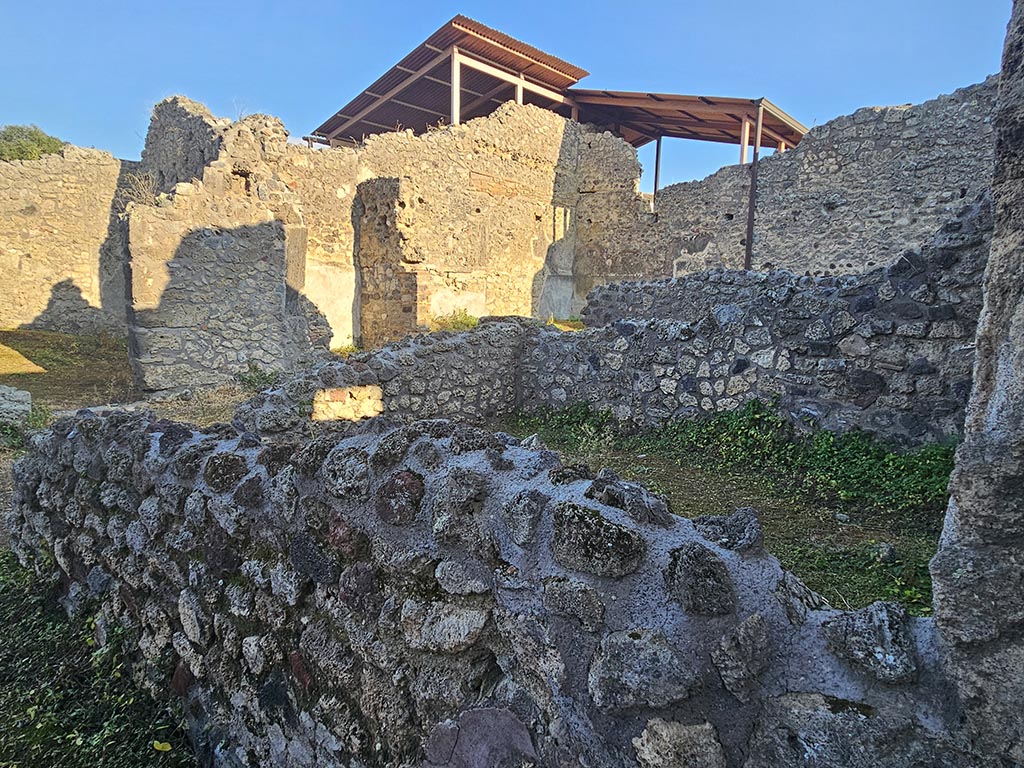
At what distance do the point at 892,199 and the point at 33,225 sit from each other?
17232mm

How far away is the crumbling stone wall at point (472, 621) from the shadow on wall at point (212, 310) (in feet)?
17.7

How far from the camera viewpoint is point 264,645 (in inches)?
79.0

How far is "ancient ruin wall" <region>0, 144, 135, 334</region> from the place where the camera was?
11008mm

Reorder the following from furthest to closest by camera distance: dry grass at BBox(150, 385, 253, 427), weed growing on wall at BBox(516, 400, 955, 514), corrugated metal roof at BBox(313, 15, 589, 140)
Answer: corrugated metal roof at BBox(313, 15, 589, 140) → dry grass at BBox(150, 385, 253, 427) → weed growing on wall at BBox(516, 400, 955, 514)

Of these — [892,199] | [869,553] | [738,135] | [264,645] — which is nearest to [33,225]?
[264,645]

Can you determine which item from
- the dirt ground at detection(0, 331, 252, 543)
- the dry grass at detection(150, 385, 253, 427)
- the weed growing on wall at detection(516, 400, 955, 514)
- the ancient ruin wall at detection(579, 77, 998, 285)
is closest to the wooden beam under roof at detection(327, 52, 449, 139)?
the ancient ruin wall at detection(579, 77, 998, 285)

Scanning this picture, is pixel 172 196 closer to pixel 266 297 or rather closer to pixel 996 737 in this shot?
pixel 266 297

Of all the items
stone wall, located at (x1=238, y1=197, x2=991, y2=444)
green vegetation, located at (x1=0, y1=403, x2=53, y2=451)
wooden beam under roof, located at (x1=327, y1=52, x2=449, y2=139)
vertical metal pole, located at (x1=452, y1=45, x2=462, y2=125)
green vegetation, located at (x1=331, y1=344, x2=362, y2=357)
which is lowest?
green vegetation, located at (x1=0, y1=403, x2=53, y2=451)

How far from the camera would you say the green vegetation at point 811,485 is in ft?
8.84

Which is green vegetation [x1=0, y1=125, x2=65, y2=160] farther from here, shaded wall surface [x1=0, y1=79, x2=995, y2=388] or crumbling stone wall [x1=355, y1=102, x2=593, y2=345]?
crumbling stone wall [x1=355, y1=102, x2=593, y2=345]

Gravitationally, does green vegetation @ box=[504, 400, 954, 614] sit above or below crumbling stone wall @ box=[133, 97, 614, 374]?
below

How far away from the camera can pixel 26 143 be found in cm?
1166

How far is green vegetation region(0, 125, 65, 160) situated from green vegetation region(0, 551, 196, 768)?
1242 centimetres

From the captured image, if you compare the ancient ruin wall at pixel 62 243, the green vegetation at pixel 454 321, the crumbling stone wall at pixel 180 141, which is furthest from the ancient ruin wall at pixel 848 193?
the ancient ruin wall at pixel 62 243
